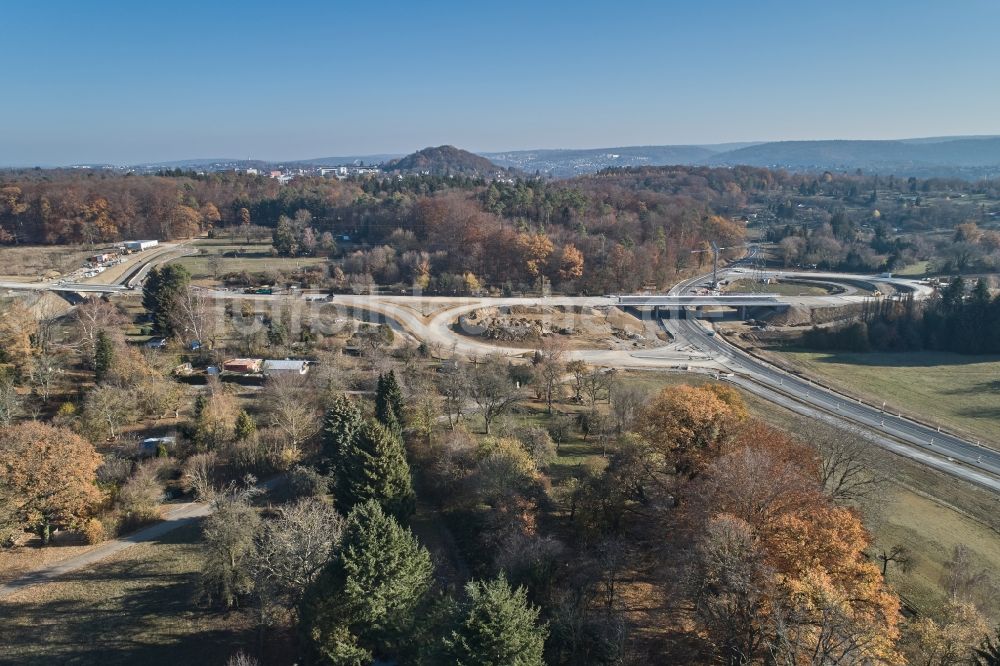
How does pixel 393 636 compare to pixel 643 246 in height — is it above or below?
below

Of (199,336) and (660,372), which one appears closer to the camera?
(199,336)

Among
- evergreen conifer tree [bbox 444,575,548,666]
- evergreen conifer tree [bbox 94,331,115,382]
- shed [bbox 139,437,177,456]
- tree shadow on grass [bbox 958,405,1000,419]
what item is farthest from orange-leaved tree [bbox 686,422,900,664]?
evergreen conifer tree [bbox 94,331,115,382]

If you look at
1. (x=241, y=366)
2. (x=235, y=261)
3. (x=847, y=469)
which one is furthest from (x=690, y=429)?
(x=235, y=261)

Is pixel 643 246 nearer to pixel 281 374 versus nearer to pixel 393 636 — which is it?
pixel 281 374

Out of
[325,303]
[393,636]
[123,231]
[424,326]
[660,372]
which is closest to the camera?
[393,636]

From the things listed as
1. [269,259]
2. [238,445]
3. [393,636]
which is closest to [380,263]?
[269,259]

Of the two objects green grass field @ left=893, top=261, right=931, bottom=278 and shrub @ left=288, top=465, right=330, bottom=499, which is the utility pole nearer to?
green grass field @ left=893, top=261, right=931, bottom=278

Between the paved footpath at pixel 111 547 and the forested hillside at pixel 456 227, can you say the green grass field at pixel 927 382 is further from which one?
the paved footpath at pixel 111 547
